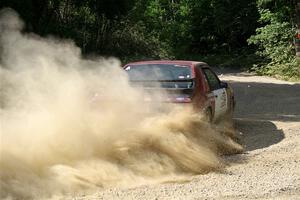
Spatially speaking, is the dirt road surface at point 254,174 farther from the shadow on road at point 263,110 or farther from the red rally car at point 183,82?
the red rally car at point 183,82

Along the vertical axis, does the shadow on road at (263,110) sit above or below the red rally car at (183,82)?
below

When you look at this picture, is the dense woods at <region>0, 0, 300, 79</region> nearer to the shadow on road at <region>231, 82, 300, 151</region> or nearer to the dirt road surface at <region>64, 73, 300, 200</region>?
the shadow on road at <region>231, 82, 300, 151</region>

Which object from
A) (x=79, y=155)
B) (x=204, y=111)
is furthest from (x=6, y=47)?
(x=204, y=111)

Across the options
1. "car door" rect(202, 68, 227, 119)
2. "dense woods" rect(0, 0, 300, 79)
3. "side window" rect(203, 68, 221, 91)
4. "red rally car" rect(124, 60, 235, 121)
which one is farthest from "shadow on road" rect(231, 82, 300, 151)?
"dense woods" rect(0, 0, 300, 79)

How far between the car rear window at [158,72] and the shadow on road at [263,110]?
Answer: 1606 mm

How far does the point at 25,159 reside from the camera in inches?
247

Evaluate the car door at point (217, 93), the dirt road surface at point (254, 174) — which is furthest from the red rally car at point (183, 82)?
the dirt road surface at point (254, 174)

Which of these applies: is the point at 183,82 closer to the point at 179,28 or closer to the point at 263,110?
the point at 263,110

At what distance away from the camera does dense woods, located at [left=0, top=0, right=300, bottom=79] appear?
2162 cm

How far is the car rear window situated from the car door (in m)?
0.61

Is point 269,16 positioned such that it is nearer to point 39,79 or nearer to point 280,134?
point 280,134

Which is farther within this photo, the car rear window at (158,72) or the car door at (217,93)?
the car door at (217,93)

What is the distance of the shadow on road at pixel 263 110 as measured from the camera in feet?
33.4

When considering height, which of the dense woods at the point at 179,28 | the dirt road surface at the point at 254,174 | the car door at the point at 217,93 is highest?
the dense woods at the point at 179,28
